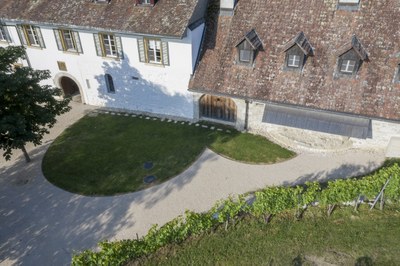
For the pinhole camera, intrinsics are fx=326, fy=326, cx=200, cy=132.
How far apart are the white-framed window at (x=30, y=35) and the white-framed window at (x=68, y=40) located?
1682mm

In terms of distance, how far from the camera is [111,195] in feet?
66.7

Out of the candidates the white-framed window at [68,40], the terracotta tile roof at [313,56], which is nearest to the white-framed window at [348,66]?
the terracotta tile roof at [313,56]

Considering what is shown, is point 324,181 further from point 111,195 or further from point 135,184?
point 111,195

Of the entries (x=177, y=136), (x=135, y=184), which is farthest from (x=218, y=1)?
(x=135, y=184)

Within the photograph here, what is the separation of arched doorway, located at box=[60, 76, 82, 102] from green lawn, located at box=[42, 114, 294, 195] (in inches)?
166

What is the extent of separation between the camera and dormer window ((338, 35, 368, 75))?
20812mm

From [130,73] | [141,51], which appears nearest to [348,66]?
[141,51]

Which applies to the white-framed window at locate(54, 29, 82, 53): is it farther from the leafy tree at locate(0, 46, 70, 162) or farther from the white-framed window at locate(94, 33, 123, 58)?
the leafy tree at locate(0, 46, 70, 162)

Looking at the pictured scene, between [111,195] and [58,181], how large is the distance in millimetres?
4107

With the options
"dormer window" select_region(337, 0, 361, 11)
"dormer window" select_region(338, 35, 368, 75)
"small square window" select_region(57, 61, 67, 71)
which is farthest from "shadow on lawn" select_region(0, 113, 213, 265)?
"dormer window" select_region(337, 0, 361, 11)

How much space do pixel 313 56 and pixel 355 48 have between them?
8.69 ft

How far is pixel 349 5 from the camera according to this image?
858 inches

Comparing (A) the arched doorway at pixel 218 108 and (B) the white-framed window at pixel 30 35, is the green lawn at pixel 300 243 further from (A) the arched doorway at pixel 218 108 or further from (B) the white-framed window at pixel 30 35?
(B) the white-framed window at pixel 30 35

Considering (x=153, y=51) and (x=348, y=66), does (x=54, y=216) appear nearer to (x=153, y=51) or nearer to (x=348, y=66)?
(x=153, y=51)
